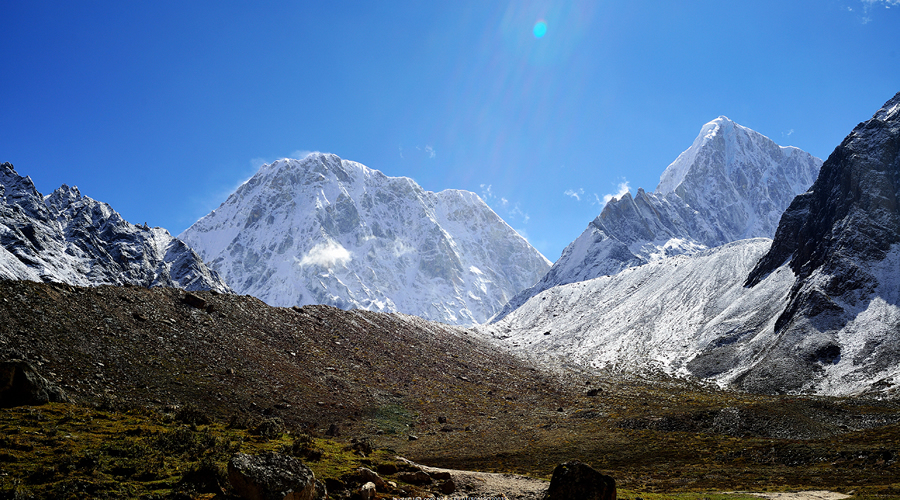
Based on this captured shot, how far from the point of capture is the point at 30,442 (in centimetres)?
1862

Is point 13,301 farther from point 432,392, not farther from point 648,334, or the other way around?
point 648,334

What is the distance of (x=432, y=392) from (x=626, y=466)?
118 ft

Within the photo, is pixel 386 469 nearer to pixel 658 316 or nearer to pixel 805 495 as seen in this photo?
pixel 805 495

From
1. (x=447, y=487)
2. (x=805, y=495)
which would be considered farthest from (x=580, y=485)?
(x=805, y=495)

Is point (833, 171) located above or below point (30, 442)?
above

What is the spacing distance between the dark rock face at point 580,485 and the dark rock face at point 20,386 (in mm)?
24822

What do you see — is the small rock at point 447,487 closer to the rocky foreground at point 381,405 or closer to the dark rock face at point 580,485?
the rocky foreground at point 381,405

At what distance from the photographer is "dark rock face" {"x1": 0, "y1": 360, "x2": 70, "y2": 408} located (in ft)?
76.4

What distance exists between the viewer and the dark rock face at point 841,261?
87.6 m

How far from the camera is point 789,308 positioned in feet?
354

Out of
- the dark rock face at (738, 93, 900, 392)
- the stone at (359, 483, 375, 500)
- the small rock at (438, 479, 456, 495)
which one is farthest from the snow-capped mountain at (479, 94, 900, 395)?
the stone at (359, 483, 375, 500)

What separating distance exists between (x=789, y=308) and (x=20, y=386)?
127 meters

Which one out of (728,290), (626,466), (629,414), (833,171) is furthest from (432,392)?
(833,171)

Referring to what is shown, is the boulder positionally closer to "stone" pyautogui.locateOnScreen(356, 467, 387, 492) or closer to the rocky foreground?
the rocky foreground
